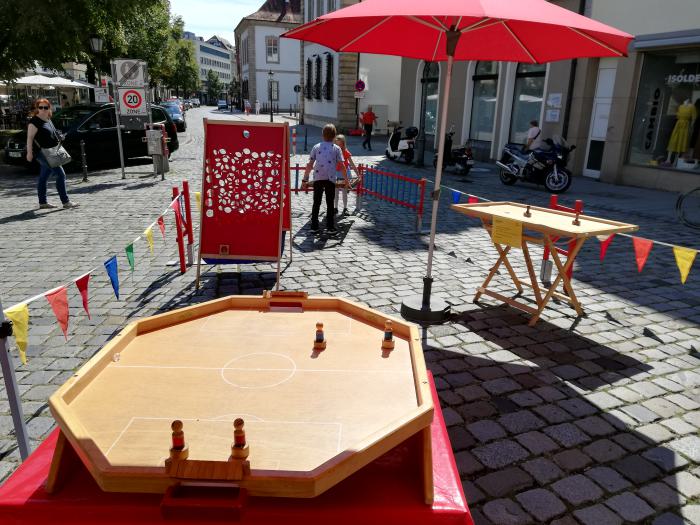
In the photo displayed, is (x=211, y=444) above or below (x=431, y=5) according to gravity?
below

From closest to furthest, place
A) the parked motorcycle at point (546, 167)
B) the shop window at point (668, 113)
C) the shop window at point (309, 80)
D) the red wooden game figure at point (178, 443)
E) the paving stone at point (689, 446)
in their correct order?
1. the red wooden game figure at point (178, 443)
2. the paving stone at point (689, 446)
3. the parked motorcycle at point (546, 167)
4. the shop window at point (668, 113)
5. the shop window at point (309, 80)

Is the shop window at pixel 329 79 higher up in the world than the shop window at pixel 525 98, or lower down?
higher up

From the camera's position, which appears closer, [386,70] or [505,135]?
[505,135]

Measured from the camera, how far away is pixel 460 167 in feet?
51.4

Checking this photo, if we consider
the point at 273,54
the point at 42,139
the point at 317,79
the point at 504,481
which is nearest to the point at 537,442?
the point at 504,481

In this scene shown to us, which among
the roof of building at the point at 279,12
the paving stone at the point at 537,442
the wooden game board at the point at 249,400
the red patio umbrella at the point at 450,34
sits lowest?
the paving stone at the point at 537,442

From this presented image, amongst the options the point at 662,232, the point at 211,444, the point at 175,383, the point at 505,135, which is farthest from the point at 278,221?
the point at 505,135

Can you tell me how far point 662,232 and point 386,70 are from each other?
25.6 m

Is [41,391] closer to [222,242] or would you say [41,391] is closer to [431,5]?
[222,242]

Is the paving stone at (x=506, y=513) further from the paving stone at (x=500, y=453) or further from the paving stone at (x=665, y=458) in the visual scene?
the paving stone at (x=665, y=458)

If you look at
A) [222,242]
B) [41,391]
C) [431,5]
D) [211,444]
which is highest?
[431,5]

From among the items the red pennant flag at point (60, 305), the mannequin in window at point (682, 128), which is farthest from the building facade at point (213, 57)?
the red pennant flag at point (60, 305)

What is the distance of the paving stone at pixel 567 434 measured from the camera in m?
3.33

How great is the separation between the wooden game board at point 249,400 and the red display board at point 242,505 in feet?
0.25
